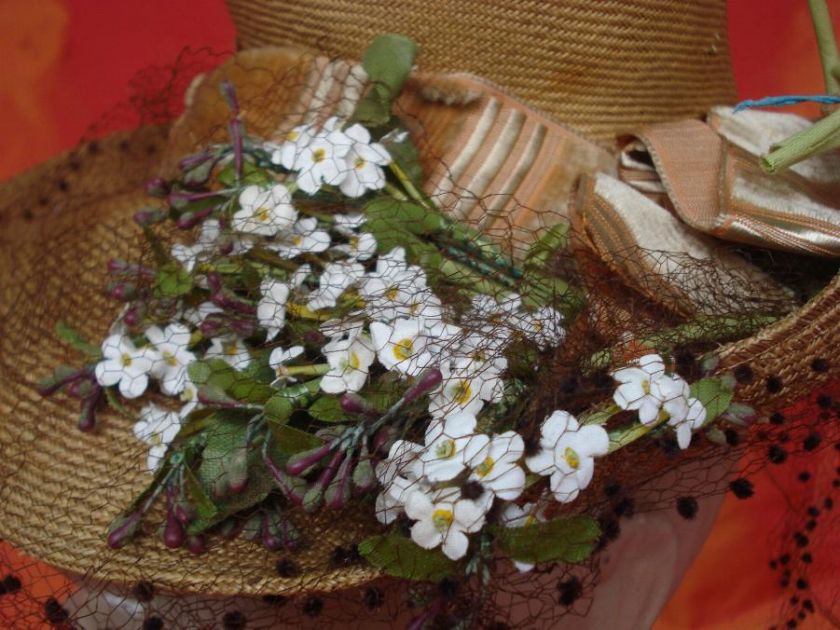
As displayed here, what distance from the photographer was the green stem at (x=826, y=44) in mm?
848

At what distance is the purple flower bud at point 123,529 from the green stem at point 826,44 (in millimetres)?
675

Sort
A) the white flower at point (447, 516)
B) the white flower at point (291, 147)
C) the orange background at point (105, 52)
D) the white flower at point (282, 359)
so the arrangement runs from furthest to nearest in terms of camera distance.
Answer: the orange background at point (105, 52) → the white flower at point (291, 147) → the white flower at point (282, 359) → the white flower at point (447, 516)

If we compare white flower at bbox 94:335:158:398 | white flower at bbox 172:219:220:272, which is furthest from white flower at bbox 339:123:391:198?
white flower at bbox 94:335:158:398

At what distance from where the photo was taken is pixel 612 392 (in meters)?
0.65

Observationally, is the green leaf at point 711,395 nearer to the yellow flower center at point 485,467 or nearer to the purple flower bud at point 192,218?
the yellow flower center at point 485,467

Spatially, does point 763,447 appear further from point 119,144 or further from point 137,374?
point 119,144

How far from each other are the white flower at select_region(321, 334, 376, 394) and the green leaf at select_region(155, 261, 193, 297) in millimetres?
186

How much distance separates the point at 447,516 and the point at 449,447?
0.04 m

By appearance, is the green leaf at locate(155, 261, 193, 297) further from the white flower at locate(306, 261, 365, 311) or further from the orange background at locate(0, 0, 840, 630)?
the orange background at locate(0, 0, 840, 630)

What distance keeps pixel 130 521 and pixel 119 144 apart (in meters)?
0.61

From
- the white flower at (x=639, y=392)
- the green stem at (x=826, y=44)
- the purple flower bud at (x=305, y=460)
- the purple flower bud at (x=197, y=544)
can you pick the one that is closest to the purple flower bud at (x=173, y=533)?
the purple flower bud at (x=197, y=544)

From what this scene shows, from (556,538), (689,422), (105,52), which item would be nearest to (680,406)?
(689,422)

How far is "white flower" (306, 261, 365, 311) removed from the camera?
29.4 inches

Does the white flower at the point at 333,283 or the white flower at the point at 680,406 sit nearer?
the white flower at the point at 680,406
